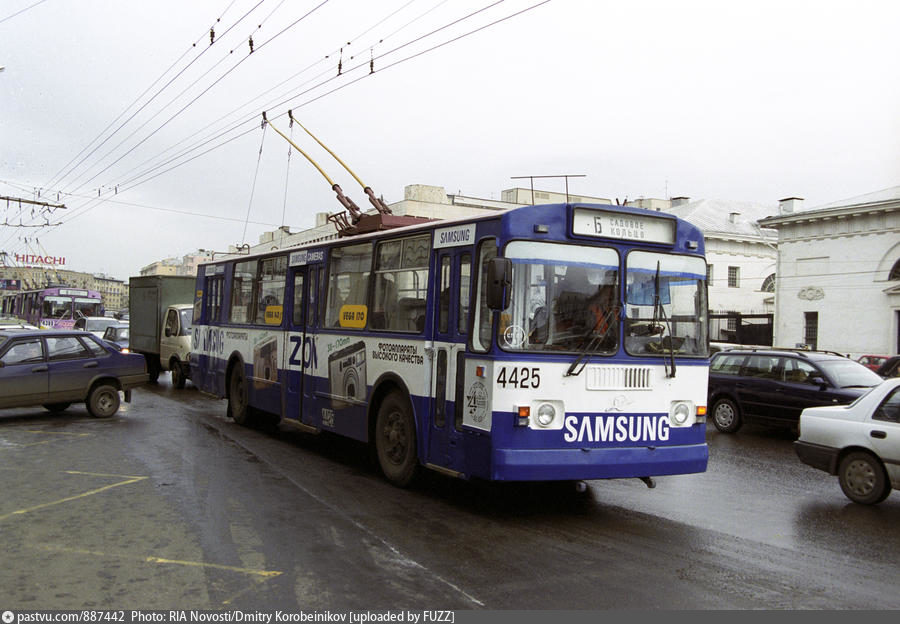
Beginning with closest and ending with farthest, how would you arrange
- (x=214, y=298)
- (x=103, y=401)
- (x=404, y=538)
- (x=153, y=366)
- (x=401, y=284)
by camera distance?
(x=404, y=538)
(x=401, y=284)
(x=103, y=401)
(x=214, y=298)
(x=153, y=366)

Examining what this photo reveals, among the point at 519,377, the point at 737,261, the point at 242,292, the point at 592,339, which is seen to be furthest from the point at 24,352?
the point at 737,261

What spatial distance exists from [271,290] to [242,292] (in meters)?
1.58

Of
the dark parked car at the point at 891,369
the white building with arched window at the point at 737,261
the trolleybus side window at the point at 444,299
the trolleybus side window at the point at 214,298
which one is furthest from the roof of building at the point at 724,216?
the trolleybus side window at the point at 444,299

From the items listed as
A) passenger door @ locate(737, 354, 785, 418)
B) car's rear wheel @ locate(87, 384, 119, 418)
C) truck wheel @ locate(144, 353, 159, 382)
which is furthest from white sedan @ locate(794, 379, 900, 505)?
truck wheel @ locate(144, 353, 159, 382)

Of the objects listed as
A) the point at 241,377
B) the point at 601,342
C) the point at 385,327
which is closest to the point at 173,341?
the point at 241,377

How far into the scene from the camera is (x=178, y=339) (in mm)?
22219

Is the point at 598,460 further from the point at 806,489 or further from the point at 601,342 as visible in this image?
the point at 806,489

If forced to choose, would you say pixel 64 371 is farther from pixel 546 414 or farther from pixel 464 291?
pixel 546 414

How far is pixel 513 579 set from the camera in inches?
221

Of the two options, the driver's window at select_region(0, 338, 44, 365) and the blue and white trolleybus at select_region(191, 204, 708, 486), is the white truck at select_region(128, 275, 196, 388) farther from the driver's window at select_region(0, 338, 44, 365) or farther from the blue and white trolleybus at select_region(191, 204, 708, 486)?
the blue and white trolleybus at select_region(191, 204, 708, 486)

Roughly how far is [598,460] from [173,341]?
57.6 ft

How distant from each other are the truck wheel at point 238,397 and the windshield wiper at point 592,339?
8.10m

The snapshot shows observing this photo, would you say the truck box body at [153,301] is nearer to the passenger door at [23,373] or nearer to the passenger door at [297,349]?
the passenger door at [23,373]

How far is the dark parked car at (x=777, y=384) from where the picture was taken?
1371cm
